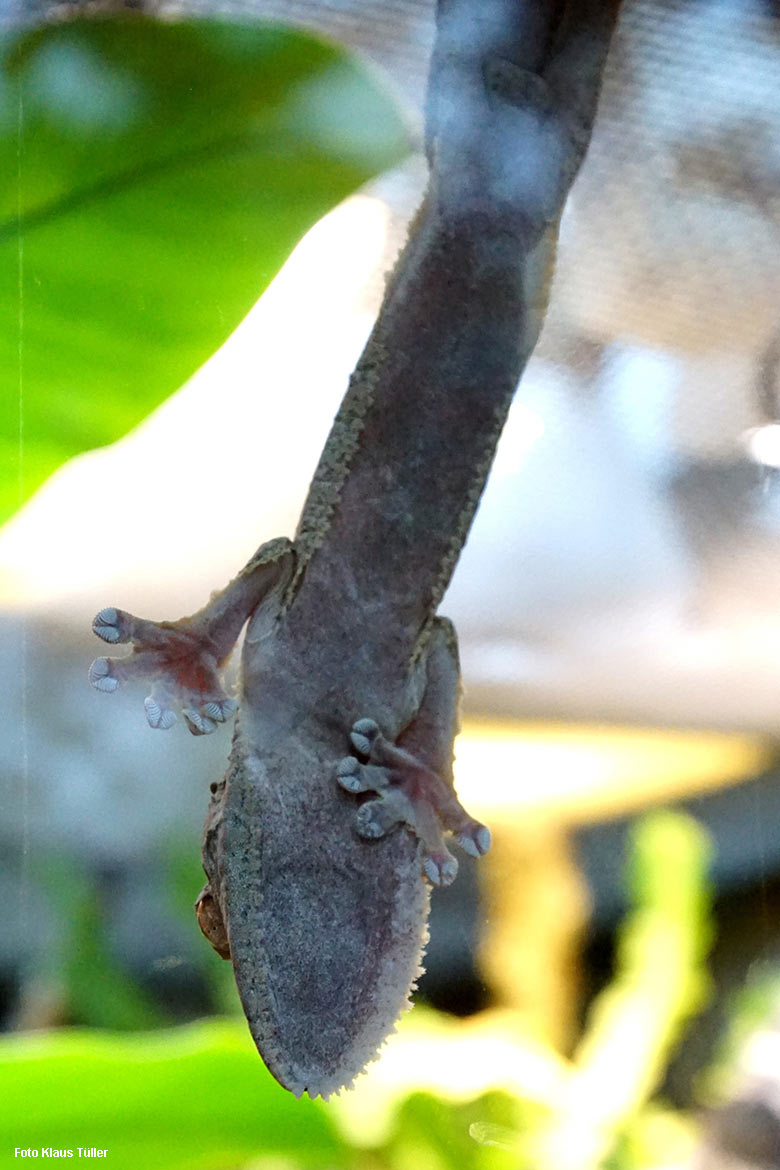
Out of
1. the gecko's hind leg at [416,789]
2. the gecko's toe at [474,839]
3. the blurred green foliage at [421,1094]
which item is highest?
the gecko's hind leg at [416,789]

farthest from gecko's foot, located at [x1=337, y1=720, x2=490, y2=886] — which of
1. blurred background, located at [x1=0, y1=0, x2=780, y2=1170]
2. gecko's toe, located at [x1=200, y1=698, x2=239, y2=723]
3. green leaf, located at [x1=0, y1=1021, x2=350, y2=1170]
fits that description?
green leaf, located at [x1=0, y1=1021, x2=350, y2=1170]

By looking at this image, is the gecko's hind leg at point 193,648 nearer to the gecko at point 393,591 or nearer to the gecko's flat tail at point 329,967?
the gecko at point 393,591

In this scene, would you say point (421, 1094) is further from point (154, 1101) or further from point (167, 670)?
point (167, 670)

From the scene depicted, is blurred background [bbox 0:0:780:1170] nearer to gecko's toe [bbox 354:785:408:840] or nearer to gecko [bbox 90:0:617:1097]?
gecko [bbox 90:0:617:1097]

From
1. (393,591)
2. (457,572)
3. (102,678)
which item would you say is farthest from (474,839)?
(457,572)

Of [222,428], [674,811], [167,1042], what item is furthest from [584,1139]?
[222,428]

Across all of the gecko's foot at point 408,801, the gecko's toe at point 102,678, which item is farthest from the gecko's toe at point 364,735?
the gecko's toe at point 102,678

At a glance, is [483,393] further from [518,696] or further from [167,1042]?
[167,1042]
